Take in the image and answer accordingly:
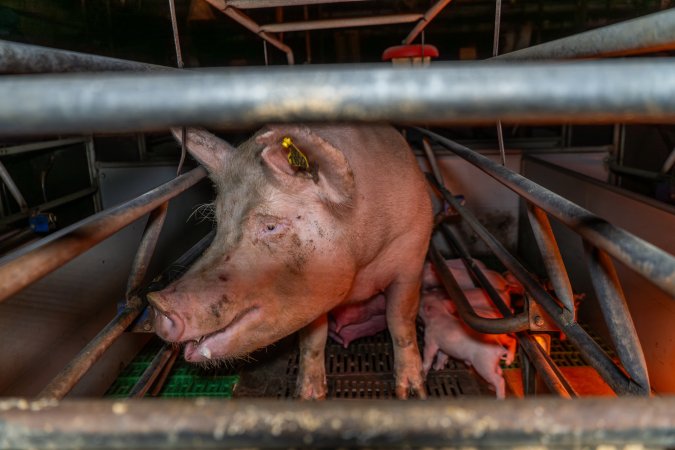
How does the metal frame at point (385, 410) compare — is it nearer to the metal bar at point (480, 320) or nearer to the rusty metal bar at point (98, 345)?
the rusty metal bar at point (98, 345)

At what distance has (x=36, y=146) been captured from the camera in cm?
413

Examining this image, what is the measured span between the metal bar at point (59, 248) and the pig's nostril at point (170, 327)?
1.17 ft

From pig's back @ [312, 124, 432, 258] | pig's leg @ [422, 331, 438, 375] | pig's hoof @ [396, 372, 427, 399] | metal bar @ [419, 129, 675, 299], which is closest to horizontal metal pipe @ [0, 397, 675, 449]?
metal bar @ [419, 129, 675, 299]

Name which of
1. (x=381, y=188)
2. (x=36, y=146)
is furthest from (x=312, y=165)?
Answer: (x=36, y=146)

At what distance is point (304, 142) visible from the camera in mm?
1861

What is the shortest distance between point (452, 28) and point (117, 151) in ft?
17.7

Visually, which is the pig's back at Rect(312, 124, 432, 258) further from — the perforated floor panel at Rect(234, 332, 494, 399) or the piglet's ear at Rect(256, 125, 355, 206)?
the perforated floor panel at Rect(234, 332, 494, 399)

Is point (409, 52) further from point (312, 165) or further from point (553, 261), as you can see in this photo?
point (553, 261)

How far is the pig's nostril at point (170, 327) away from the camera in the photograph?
1.75m

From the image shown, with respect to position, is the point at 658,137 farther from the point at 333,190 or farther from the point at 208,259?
the point at 208,259

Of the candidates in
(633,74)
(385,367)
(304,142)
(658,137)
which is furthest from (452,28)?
(633,74)

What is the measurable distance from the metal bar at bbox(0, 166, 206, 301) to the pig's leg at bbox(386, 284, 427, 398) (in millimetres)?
1619

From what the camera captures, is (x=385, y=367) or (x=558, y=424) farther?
(x=385, y=367)

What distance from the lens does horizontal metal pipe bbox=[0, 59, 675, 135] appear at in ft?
2.05
